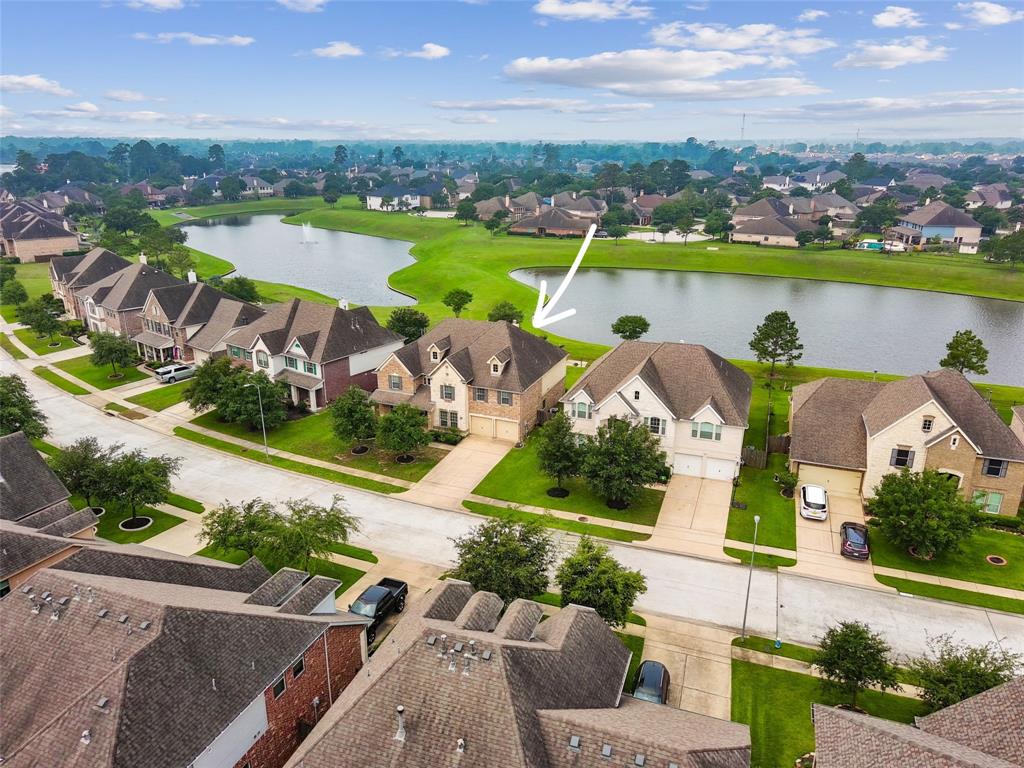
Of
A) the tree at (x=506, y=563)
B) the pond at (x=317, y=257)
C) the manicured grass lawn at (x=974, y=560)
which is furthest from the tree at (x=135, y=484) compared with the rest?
the pond at (x=317, y=257)

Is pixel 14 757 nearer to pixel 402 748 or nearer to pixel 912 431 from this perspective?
pixel 402 748

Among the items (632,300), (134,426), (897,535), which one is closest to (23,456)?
(134,426)

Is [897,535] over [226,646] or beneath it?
beneath

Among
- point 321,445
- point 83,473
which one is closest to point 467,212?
point 321,445

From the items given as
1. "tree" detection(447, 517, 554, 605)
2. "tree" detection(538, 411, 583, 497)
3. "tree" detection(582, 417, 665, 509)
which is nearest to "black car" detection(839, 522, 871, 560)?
"tree" detection(582, 417, 665, 509)

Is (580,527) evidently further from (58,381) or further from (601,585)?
(58,381)

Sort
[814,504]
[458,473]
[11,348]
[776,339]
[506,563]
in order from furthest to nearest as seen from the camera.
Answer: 1. [11,348]
2. [776,339]
3. [458,473]
4. [814,504]
5. [506,563]
